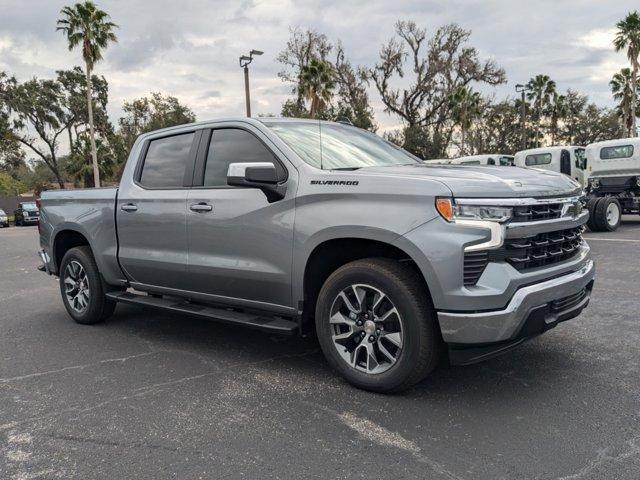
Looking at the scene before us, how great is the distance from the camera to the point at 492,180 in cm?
331

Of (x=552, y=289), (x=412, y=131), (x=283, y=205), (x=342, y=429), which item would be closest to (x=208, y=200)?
(x=283, y=205)

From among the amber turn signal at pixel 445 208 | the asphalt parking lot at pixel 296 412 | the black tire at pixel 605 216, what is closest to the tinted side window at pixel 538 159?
Result: the black tire at pixel 605 216

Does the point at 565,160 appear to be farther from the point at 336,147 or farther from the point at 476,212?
the point at 476,212

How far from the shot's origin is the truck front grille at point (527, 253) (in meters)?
3.16

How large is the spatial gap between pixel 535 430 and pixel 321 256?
68.2 inches

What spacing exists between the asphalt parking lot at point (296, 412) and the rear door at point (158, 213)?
2.31ft

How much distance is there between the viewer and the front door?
395cm

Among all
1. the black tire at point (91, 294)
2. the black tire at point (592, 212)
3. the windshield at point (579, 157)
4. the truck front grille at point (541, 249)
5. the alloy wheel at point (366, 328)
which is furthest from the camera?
the windshield at point (579, 157)

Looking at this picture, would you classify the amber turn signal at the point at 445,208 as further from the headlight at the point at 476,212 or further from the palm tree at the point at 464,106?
the palm tree at the point at 464,106

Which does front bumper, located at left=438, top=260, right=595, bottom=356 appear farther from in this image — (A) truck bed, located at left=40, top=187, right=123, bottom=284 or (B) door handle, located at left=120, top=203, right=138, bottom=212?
(A) truck bed, located at left=40, top=187, right=123, bottom=284

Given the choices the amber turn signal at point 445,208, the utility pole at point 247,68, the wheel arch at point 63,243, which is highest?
the utility pole at point 247,68

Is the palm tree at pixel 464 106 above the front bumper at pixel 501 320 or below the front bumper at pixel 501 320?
above

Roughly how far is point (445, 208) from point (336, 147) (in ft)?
4.66

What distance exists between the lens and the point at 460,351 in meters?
3.29
